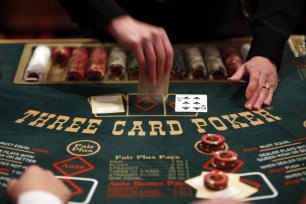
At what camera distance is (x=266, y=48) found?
2.22 meters

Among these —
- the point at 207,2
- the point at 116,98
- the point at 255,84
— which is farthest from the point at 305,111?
the point at 207,2

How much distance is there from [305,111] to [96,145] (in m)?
0.80

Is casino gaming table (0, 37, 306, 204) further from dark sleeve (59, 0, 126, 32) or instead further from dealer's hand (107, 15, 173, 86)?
dark sleeve (59, 0, 126, 32)

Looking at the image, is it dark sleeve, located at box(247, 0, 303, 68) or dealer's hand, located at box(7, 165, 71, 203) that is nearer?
dealer's hand, located at box(7, 165, 71, 203)

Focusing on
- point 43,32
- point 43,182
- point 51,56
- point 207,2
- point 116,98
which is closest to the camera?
point 43,182

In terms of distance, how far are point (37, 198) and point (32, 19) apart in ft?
13.9

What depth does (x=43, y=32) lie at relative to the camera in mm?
5320

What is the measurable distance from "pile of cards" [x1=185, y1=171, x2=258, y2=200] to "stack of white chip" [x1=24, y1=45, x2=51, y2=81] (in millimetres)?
988

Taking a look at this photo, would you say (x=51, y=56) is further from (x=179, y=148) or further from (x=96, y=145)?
(x=179, y=148)

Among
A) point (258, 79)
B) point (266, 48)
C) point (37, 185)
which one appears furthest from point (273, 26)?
point (37, 185)

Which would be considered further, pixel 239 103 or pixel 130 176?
pixel 239 103

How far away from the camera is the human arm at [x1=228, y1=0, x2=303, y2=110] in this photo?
2.05 metres

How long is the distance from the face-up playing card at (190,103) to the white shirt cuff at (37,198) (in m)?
0.78

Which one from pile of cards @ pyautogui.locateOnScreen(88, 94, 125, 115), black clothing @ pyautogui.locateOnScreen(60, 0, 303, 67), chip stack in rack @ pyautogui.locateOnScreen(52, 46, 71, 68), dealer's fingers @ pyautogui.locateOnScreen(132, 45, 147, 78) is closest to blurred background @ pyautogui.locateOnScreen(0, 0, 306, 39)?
black clothing @ pyautogui.locateOnScreen(60, 0, 303, 67)
